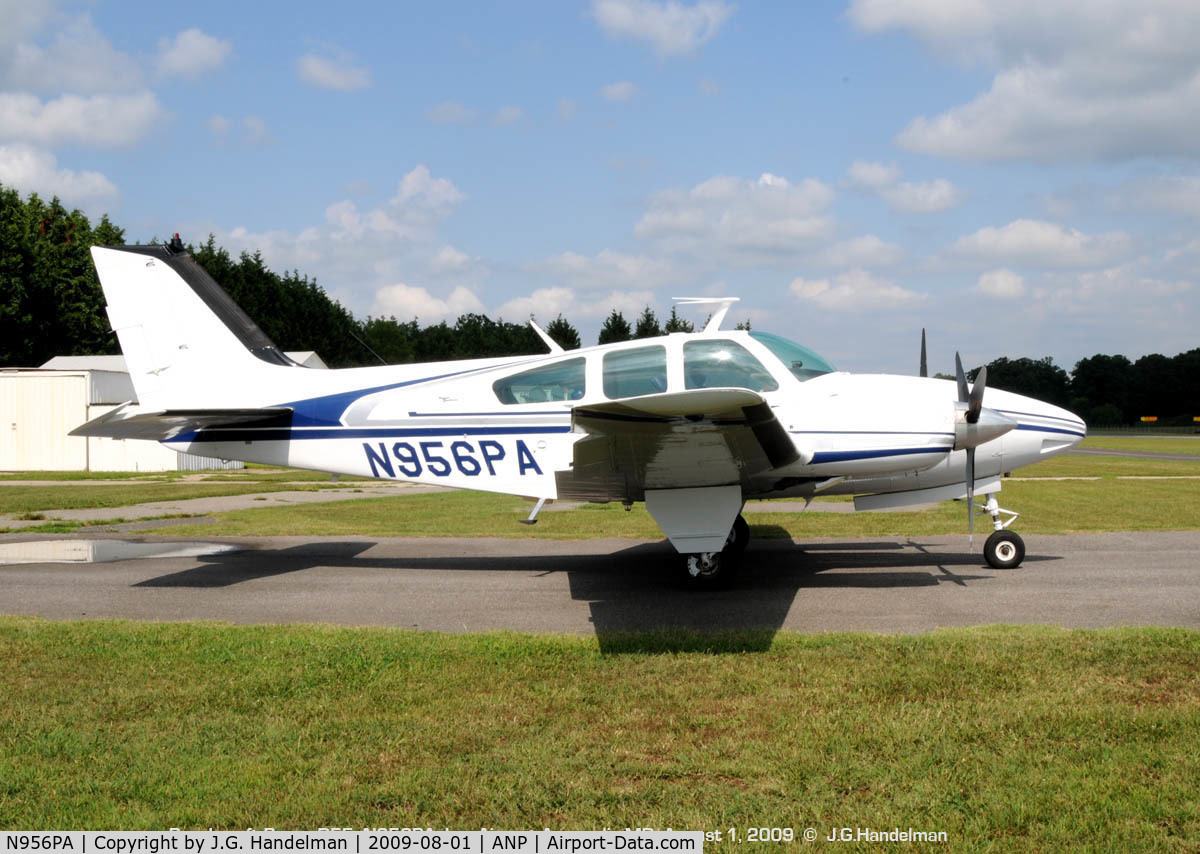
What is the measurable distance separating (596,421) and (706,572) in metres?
2.62

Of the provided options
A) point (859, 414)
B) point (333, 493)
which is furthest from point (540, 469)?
point (333, 493)

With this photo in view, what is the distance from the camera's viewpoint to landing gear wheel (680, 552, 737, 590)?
873 centimetres

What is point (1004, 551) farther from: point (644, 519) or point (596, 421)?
point (644, 519)

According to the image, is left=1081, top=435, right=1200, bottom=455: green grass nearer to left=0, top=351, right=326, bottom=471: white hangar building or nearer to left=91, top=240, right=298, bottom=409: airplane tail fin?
left=91, top=240, right=298, bottom=409: airplane tail fin

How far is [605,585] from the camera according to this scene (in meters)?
9.30

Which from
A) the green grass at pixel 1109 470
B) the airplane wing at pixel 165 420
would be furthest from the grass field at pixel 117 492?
the green grass at pixel 1109 470

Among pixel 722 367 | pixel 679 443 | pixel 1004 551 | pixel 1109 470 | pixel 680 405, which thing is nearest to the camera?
pixel 680 405

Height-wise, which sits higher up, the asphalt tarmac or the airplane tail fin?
the airplane tail fin

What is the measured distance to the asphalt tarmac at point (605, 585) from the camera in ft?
24.7

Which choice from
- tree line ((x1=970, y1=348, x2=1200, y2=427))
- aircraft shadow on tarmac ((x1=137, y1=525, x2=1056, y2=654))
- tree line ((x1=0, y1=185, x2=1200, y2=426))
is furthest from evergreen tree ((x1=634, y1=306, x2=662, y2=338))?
tree line ((x1=970, y1=348, x2=1200, y2=427))

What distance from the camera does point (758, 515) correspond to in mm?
15727

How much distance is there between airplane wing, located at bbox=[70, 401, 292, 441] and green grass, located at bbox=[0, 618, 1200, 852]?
12.1 ft

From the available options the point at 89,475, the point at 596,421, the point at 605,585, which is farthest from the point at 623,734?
the point at 89,475

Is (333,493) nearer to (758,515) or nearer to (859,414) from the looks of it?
(758,515)
